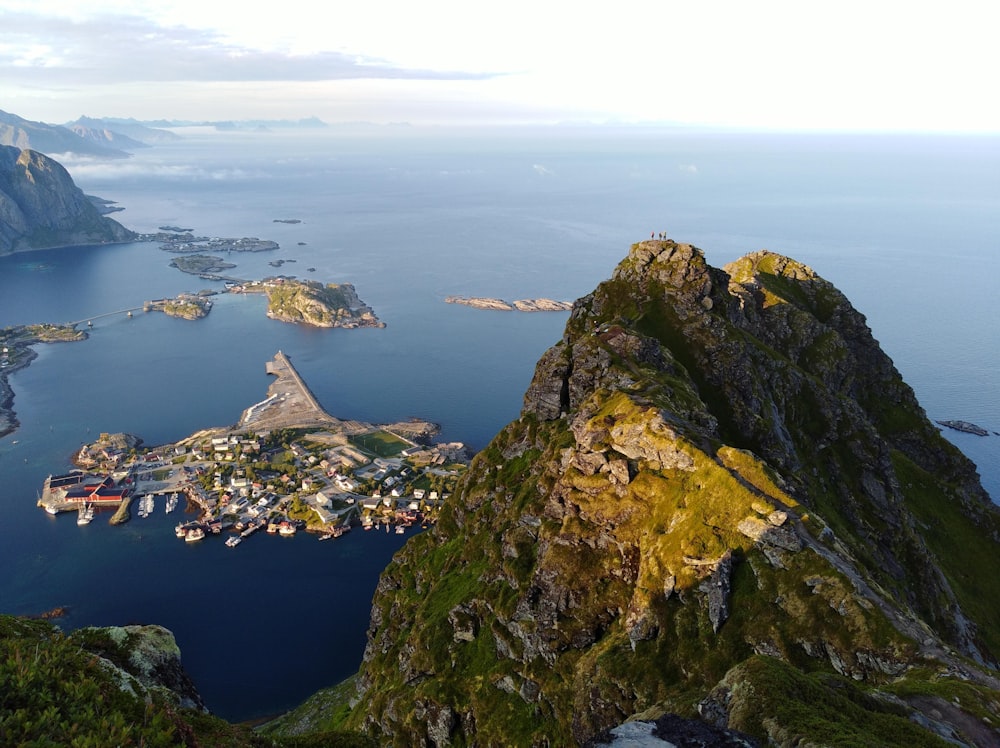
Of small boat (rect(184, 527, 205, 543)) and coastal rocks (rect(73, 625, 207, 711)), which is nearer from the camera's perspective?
coastal rocks (rect(73, 625, 207, 711))

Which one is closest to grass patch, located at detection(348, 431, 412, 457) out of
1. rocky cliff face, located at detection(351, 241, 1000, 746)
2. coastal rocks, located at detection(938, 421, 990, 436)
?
rocky cliff face, located at detection(351, 241, 1000, 746)

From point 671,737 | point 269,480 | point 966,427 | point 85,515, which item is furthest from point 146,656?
point 966,427

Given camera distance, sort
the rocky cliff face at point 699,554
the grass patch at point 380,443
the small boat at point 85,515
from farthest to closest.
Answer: the grass patch at point 380,443
the small boat at point 85,515
the rocky cliff face at point 699,554

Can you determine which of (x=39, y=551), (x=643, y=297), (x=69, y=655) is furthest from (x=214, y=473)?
(x=69, y=655)

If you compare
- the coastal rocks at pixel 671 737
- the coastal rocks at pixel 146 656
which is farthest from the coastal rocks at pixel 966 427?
the coastal rocks at pixel 146 656

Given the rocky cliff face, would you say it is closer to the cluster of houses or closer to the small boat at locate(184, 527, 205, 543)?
the cluster of houses

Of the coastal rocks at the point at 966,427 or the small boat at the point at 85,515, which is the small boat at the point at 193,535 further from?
the coastal rocks at the point at 966,427
